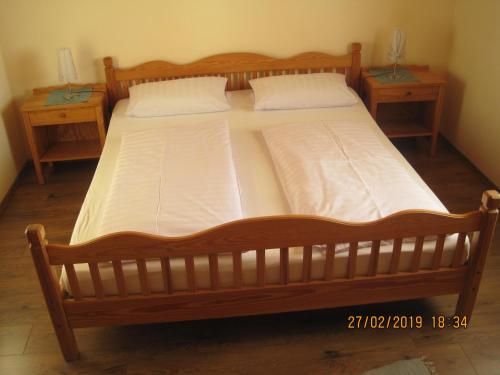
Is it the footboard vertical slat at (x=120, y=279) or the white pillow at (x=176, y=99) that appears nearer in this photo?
the footboard vertical slat at (x=120, y=279)

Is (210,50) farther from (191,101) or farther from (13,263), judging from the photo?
(13,263)

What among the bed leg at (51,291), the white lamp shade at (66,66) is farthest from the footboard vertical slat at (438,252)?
the white lamp shade at (66,66)

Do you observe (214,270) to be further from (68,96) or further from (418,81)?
(418,81)

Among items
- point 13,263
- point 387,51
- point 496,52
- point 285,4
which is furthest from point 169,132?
point 496,52

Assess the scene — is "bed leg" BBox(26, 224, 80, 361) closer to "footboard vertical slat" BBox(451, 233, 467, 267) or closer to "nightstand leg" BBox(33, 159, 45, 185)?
"footboard vertical slat" BBox(451, 233, 467, 267)

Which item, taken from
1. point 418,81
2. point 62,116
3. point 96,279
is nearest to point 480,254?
point 96,279

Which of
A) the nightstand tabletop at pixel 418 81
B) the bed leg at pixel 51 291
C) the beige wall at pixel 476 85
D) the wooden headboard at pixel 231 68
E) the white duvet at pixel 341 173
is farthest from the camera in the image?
the wooden headboard at pixel 231 68

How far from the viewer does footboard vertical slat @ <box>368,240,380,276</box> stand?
1.89m

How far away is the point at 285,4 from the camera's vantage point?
3.44m

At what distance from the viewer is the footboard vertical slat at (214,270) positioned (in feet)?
6.09

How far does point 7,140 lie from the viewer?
341 centimetres

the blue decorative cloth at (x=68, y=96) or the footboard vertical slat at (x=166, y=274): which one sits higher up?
the blue decorative cloth at (x=68, y=96)

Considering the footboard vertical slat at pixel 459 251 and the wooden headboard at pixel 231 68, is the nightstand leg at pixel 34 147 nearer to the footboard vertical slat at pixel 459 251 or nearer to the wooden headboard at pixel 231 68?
the wooden headboard at pixel 231 68
